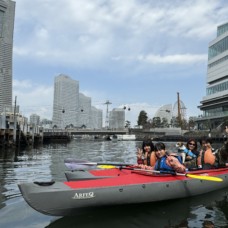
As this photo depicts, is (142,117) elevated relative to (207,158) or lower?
elevated

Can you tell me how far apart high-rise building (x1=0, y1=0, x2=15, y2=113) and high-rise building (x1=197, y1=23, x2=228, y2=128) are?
172ft

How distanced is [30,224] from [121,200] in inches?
94.2

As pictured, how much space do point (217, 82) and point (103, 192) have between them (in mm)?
83205

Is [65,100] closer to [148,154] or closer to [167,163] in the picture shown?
[148,154]

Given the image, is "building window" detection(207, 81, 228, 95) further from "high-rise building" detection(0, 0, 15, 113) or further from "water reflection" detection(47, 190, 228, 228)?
"water reflection" detection(47, 190, 228, 228)

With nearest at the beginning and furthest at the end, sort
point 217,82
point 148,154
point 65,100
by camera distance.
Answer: point 148,154 < point 217,82 < point 65,100

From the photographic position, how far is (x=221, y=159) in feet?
38.5

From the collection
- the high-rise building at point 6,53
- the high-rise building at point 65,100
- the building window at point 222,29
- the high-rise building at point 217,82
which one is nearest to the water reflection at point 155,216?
the high-rise building at point 6,53

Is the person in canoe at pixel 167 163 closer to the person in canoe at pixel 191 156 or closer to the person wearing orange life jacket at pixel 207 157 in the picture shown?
the person wearing orange life jacket at pixel 207 157

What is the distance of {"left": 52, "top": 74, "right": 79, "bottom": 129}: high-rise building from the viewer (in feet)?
348

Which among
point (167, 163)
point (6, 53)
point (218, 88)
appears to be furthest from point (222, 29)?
point (167, 163)

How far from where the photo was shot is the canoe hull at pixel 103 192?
7.53m

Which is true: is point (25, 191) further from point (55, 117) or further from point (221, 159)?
point (55, 117)

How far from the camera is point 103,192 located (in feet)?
27.0
